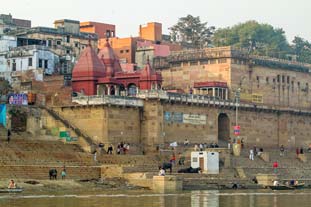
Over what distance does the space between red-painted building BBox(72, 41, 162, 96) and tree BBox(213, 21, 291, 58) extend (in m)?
41.5

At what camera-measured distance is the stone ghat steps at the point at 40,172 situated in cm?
5556

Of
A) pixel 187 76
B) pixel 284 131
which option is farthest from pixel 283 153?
pixel 187 76

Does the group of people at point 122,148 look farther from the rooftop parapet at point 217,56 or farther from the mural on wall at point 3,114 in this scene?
the rooftop parapet at point 217,56

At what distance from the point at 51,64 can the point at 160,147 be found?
13835 mm

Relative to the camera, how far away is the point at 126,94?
248 feet

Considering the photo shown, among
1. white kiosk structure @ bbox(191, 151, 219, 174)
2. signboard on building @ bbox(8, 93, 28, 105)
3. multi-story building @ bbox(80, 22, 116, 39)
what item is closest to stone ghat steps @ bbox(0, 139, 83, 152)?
signboard on building @ bbox(8, 93, 28, 105)

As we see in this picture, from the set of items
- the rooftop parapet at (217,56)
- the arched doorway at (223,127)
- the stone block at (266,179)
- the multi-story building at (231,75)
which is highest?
the rooftop parapet at (217,56)

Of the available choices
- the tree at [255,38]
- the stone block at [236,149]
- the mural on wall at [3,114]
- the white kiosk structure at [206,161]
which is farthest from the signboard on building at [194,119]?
the tree at [255,38]

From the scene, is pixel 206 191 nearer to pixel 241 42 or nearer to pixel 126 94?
pixel 126 94

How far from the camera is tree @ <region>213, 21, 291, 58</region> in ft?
386

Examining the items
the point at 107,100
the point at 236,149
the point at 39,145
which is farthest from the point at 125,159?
the point at 236,149

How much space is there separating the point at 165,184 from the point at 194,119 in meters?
19.1

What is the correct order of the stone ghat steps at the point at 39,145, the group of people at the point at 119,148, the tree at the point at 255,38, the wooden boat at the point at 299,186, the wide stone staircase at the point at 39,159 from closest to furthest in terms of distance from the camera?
the wide stone staircase at the point at 39,159
the wooden boat at the point at 299,186
the stone ghat steps at the point at 39,145
the group of people at the point at 119,148
the tree at the point at 255,38

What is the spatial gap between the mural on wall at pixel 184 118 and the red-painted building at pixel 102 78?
8.22 feet
